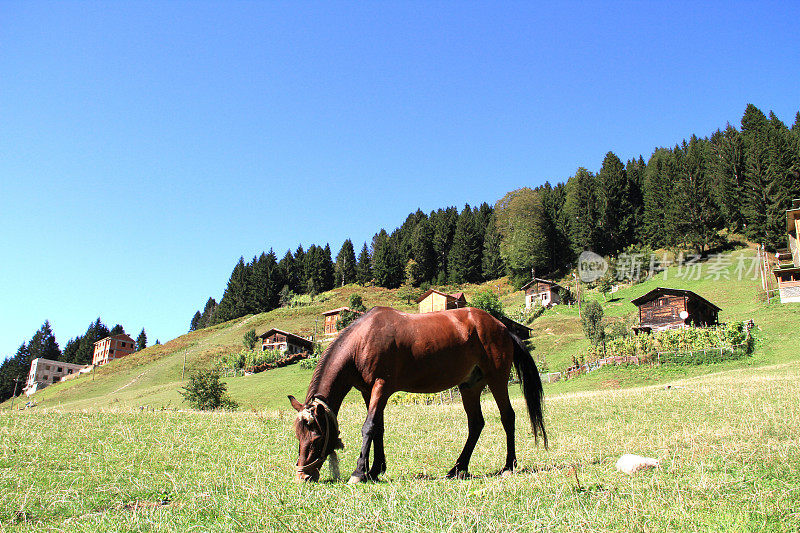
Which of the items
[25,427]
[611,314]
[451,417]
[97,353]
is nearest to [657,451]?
[451,417]

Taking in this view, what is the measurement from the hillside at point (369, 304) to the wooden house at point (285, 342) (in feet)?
26.6

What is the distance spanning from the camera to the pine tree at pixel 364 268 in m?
128

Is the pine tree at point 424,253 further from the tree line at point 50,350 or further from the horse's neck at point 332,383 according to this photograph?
the horse's neck at point 332,383

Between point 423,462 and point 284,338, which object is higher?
point 284,338

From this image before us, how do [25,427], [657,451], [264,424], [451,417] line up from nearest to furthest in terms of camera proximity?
1. [657,451]
2. [25,427]
3. [264,424]
4. [451,417]

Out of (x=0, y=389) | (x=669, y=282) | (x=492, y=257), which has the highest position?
(x=492, y=257)

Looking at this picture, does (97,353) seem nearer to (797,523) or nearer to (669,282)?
(669,282)

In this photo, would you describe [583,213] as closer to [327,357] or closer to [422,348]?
[422,348]

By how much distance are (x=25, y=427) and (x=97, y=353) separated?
436ft

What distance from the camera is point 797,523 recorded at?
150 inches

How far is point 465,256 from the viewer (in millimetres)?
116938

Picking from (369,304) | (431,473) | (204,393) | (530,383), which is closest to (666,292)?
(204,393)

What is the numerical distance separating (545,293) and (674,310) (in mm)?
29077

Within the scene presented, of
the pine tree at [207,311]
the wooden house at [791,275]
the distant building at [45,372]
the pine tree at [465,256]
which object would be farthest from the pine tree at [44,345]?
the wooden house at [791,275]
